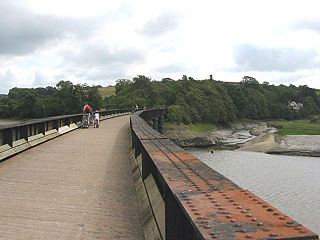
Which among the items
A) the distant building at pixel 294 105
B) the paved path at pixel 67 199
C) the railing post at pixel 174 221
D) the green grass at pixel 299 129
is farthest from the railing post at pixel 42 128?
the distant building at pixel 294 105

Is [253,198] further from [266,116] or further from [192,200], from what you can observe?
[266,116]

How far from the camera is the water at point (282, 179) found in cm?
2364

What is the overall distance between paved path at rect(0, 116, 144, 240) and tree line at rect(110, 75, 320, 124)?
84.6 m

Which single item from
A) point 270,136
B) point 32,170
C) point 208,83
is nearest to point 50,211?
point 32,170

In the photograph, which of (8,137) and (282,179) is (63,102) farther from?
(8,137)

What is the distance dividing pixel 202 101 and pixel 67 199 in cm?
11376

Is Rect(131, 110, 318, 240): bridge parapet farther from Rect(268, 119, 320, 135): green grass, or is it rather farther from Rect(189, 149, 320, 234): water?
Rect(268, 119, 320, 135): green grass

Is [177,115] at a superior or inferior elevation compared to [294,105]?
inferior

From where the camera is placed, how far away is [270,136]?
A: 70.1 meters

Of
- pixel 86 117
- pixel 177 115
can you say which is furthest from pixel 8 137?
pixel 177 115

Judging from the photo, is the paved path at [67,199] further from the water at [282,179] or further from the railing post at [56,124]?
the water at [282,179]

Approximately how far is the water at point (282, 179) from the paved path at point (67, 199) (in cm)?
1692

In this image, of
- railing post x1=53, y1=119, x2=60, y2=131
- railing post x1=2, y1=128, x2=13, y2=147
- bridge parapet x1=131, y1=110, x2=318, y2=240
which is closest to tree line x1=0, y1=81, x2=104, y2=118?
railing post x1=53, y1=119, x2=60, y2=131

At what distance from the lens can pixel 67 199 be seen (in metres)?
5.89
